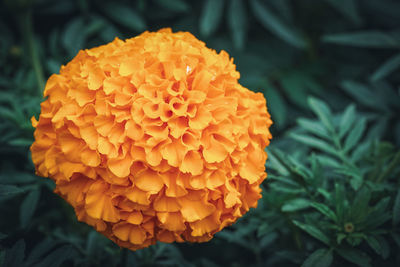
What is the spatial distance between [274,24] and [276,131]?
606 millimetres

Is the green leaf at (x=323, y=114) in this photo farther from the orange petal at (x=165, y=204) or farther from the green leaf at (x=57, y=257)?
the green leaf at (x=57, y=257)

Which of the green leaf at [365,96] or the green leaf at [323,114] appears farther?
the green leaf at [365,96]

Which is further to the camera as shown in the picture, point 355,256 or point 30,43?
point 30,43

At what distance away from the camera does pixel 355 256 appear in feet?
3.04

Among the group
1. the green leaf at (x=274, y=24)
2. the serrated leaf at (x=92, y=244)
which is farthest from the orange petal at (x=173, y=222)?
the green leaf at (x=274, y=24)

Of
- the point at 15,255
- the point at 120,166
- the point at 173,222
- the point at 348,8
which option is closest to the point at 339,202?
the point at 173,222

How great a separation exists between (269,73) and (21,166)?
1355mm

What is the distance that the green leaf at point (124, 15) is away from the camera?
1552 millimetres

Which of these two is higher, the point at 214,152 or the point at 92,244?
the point at 214,152

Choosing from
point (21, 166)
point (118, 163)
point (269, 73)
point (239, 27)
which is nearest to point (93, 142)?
point (118, 163)

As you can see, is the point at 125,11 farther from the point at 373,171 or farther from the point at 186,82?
the point at 373,171

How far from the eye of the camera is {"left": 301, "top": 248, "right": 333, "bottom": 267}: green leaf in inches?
36.1

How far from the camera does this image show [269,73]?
74.5 inches

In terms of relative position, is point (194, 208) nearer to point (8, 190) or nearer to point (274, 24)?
point (8, 190)
